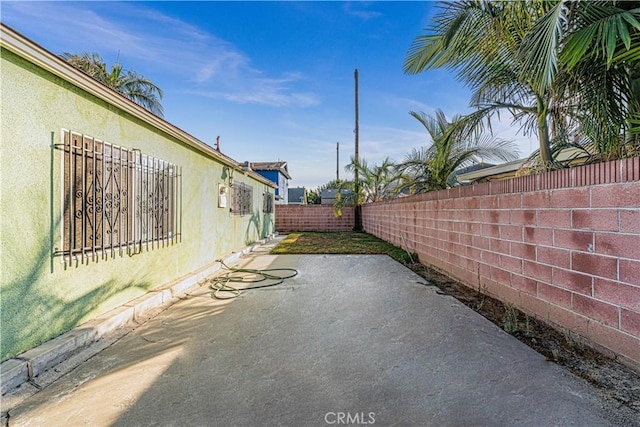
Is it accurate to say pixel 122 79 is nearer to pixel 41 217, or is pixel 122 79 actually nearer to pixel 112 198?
pixel 112 198

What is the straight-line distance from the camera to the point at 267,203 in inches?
575

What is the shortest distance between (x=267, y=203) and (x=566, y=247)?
12.6 meters

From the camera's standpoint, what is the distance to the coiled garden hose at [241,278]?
5.08 meters

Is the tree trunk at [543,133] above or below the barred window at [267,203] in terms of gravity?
above

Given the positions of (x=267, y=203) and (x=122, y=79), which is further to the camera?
(x=122, y=79)

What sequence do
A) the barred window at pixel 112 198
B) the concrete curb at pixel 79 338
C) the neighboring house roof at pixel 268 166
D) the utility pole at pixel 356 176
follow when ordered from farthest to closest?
the neighboring house roof at pixel 268 166 → the utility pole at pixel 356 176 → the barred window at pixel 112 198 → the concrete curb at pixel 79 338

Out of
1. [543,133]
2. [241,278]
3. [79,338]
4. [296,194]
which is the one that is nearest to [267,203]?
[241,278]

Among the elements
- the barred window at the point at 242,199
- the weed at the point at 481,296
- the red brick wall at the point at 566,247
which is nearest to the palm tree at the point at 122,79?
the barred window at the point at 242,199

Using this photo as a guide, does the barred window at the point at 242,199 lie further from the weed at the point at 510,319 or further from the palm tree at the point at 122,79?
the palm tree at the point at 122,79

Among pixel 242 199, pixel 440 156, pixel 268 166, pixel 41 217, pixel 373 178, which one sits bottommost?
pixel 41 217

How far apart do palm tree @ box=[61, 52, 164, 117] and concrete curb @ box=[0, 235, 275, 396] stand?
1361cm

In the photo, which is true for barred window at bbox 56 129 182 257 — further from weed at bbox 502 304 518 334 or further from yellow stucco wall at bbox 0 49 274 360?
weed at bbox 502 304 518 334

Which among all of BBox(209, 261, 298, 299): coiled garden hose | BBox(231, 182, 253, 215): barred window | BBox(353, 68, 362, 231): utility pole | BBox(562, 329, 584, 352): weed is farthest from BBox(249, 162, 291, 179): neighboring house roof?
BBox(562, 329, 584, 352): weed

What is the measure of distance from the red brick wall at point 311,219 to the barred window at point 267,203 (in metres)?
2.95
